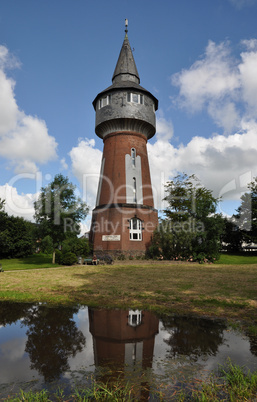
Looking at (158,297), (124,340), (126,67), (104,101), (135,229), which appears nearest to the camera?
(124,340)

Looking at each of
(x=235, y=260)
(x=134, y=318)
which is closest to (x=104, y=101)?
(x=235, y=260)

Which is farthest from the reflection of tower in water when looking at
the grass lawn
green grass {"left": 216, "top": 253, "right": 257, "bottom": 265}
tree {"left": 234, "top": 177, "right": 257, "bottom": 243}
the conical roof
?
tree {"left": 234, "top": 177, "right": 257, "bottom": 243}

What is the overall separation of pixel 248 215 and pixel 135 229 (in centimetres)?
2939

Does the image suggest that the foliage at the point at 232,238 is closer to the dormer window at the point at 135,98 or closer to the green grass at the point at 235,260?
the green grass at the point at 235,260

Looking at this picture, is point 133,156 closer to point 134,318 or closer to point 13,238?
point 13,238

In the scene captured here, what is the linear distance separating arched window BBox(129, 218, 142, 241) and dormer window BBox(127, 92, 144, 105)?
13764 millimetres

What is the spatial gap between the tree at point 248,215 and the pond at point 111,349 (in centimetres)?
3944

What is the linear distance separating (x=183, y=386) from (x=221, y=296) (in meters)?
6.15

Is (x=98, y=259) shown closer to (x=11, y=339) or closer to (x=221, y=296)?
(x=221, y=296)

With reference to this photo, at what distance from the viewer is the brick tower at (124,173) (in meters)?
27.2

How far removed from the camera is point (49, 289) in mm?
10023

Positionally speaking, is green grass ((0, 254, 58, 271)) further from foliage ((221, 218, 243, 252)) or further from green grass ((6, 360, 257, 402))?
foliage ((221, 218, 243, 252))

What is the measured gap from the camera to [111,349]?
4371mm

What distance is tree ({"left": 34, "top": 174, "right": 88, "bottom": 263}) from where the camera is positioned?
80.8 feet
